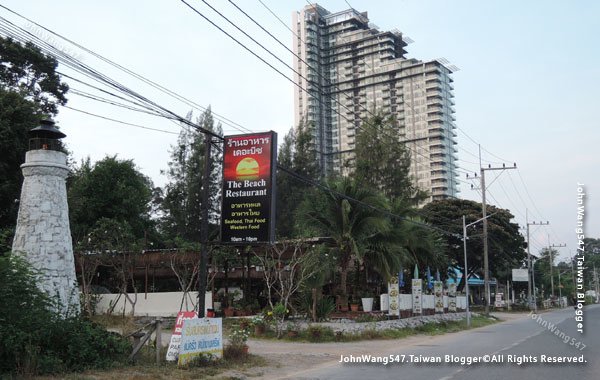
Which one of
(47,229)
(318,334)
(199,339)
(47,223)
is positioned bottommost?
(318,334)

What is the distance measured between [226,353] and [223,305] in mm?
14062

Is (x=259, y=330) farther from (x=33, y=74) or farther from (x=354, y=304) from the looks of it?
(x=33, y=74)

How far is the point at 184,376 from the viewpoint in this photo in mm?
11625

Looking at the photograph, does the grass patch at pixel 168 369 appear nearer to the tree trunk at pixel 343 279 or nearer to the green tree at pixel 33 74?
the tree trunk at pixel 343 279

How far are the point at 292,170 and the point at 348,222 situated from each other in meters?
26.6

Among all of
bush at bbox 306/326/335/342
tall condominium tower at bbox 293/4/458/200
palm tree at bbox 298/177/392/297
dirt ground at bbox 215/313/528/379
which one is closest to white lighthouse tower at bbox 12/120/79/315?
dirt ground at bbox 215/313/528/379

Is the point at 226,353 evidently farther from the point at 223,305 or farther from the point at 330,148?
the point at 330,148

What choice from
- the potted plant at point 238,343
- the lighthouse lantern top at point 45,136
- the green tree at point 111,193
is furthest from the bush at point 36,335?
the green tree at point 111,193

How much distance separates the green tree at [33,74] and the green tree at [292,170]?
19991 mm

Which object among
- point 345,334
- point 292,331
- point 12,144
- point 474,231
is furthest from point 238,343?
point 474,231

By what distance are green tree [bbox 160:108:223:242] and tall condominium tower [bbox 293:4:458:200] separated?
233 ft

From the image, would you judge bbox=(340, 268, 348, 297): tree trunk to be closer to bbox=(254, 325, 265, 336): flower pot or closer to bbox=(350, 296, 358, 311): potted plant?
bbox=(350, 296, 358, 311): potted plant

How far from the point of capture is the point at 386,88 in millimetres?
130750

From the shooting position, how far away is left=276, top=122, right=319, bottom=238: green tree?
1916 inches
